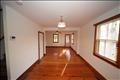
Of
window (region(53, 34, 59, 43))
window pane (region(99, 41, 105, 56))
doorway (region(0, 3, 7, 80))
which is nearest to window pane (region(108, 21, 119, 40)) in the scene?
window pane (region(99, 41, 105, 56))

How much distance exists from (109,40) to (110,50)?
0.32 m

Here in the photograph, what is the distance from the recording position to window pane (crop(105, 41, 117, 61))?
2301 mm

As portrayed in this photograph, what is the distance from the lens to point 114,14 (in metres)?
2.16

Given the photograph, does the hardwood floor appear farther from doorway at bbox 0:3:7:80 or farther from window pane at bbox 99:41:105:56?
window pane at bbox 99:41:105:56

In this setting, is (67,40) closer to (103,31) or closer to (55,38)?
(55,38)

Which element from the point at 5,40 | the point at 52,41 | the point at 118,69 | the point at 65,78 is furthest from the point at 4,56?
the point at 52,41

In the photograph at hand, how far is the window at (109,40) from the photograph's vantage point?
6.92 feet

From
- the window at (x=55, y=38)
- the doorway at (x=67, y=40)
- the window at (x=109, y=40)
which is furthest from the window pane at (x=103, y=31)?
the window at (x=55, y=38)

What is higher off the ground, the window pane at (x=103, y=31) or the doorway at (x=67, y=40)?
the window pane at (x=103, y=31)

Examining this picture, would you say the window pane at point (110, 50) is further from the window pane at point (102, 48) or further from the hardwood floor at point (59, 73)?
the hardwood floor at point (59, 73)

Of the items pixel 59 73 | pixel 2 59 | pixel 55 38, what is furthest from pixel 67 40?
pixel 2 59

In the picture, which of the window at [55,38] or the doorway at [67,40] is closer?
the window at [55,38]

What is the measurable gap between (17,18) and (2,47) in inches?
38.7

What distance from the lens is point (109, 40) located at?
100 inches
